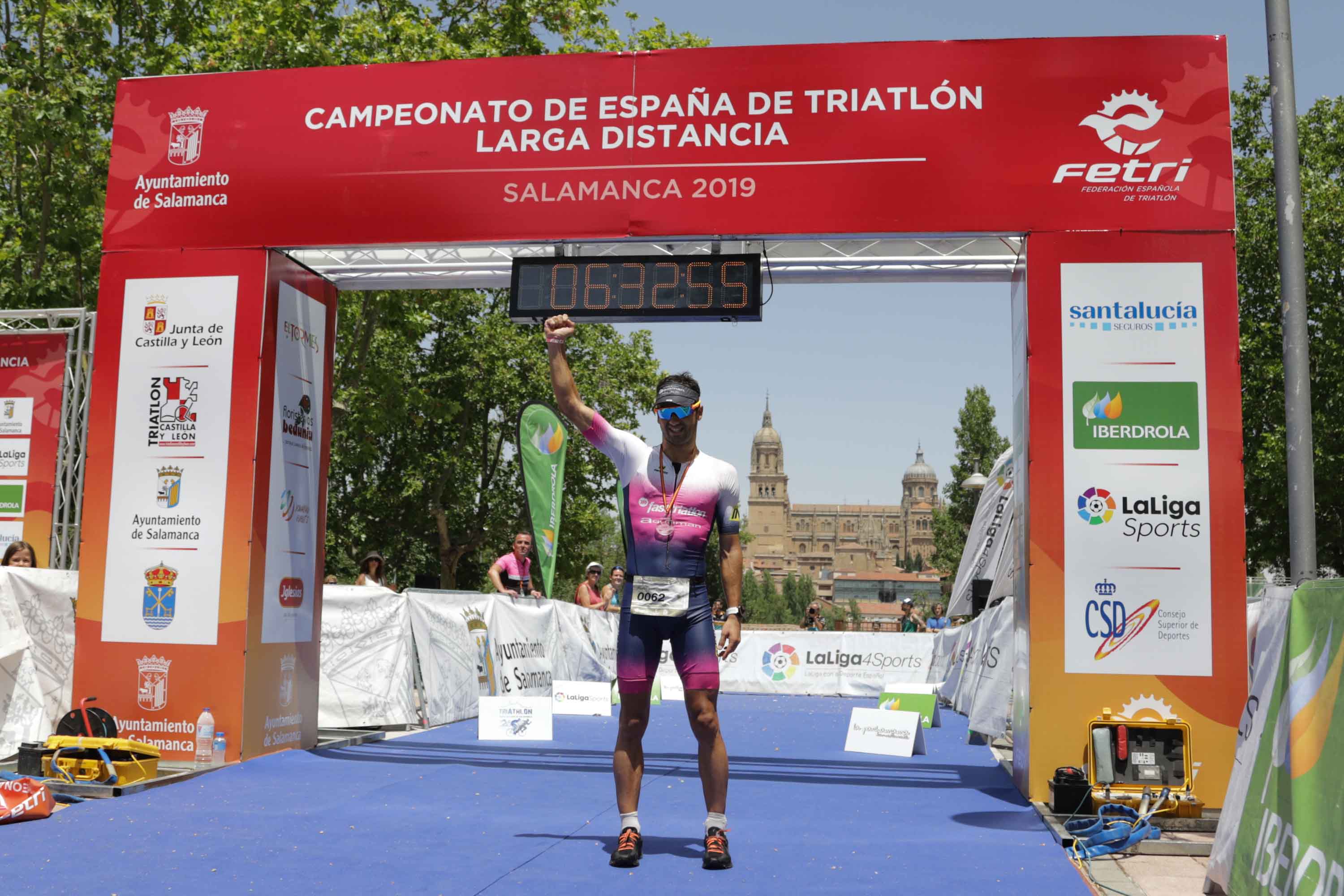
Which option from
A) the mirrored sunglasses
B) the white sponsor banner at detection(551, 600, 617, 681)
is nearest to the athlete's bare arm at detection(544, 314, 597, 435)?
the mirrored sunglasses

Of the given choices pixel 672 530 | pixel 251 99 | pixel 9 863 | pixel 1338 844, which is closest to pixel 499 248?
pixel 251 99

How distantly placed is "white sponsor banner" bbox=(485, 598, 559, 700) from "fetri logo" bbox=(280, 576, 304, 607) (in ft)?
13.9

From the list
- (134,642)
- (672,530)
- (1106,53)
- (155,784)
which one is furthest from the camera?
(134,642)

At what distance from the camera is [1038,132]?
841 centimetres

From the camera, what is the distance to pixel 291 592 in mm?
9703

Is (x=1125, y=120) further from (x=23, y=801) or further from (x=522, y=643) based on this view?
(x=522, y=643)

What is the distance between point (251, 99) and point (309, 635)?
4.27m

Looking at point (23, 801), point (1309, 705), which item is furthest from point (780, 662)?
point (1309, 705)

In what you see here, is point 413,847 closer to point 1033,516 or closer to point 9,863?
point 9,863

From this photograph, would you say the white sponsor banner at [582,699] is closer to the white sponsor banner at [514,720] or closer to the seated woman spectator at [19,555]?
the white sponsor banner at [514,720]

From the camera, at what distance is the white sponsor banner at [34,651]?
28.1 feet

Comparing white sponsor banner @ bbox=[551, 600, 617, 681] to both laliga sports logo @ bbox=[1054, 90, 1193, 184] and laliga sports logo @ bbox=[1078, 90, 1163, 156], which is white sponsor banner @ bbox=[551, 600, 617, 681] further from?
laliga sports logo @ bbox=[1078, 90, 1163, 156]

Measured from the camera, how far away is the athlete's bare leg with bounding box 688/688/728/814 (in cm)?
544

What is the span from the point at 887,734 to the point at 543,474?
23.9ft
